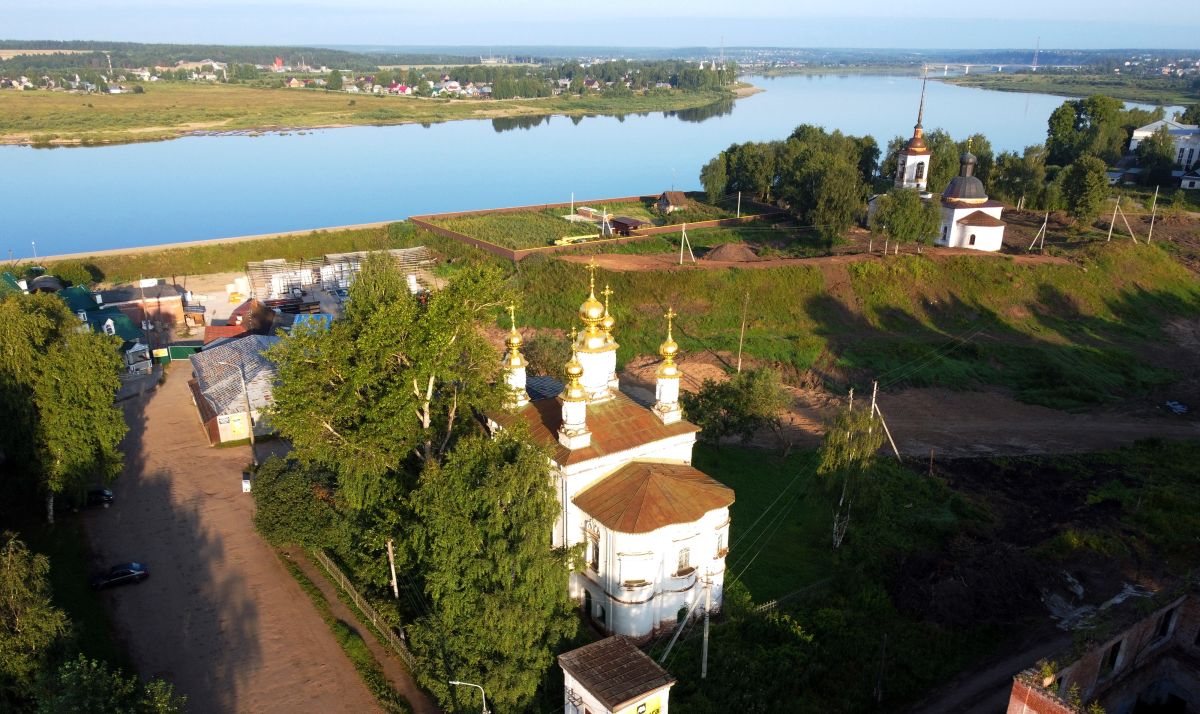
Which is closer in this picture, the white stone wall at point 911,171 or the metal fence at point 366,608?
the metal fence at point 366,608

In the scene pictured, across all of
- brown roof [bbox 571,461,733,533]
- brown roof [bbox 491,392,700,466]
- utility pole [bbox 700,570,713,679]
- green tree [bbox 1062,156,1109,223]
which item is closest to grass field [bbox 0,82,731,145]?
green tree [bbox 1062,156,1109,223]

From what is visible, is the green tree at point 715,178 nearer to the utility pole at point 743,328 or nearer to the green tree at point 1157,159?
the utility pole at point 743,328

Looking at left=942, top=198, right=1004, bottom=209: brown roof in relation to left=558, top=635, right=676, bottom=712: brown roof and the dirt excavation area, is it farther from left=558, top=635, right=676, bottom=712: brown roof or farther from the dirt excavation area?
left=558, top=635, right=676, bottom=712: brown roof

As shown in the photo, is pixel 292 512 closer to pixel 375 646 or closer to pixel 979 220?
pixel 375 646

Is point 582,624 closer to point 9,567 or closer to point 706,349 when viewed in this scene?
point 9,567

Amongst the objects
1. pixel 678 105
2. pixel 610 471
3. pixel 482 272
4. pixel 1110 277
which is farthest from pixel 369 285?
pixel 678 105

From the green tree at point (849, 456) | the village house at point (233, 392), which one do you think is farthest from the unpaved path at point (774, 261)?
the green tree at point (849, 456)
